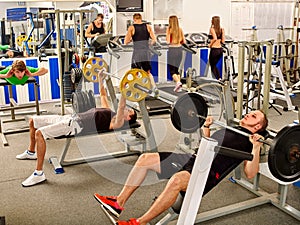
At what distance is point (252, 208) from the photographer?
2.71 meters

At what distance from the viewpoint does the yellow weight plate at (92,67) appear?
3885 mm

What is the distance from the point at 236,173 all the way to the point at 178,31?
3.13 metres

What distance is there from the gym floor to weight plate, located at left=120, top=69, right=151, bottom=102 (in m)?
0.72

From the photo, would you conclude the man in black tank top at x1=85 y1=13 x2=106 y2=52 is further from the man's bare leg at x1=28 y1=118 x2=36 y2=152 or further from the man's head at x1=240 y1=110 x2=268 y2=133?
the man's head at x1=240 y1=110 x2=268 y2=133

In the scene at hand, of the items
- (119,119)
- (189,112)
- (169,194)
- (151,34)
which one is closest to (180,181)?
(169,194)

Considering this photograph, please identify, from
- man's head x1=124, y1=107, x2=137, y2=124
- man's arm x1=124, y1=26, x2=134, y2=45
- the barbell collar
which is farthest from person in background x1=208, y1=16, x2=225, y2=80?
the barbell collar

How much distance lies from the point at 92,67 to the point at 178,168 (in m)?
1.86

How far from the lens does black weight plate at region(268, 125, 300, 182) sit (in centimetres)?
190

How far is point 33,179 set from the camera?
3.12m

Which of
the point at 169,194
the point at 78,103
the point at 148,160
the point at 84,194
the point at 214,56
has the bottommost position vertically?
the point at 84,194

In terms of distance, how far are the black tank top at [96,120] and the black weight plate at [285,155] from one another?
5.63 feet

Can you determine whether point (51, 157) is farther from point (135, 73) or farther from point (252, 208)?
point (252, 208)

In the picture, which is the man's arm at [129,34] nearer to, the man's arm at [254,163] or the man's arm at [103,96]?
the man's arm at [103,96]

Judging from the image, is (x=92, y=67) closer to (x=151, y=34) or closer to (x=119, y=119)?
(x=119, y=119)
